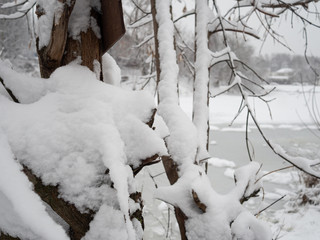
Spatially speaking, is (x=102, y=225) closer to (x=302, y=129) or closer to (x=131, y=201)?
(x=131, y=201)

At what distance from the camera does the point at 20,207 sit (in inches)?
22.6

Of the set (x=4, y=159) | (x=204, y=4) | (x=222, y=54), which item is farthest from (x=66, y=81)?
(x=204, y=4)

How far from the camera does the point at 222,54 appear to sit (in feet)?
5.73

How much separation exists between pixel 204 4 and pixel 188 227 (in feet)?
5.30

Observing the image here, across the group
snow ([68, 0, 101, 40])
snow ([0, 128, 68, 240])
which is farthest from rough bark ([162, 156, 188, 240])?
snow ([68, 0, 101, 40])

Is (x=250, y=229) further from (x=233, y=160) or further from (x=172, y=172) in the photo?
(x=233, y=160)

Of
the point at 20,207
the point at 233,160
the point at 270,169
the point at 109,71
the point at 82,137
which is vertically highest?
the point at 109,71

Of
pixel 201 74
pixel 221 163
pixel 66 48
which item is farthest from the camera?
pixel 221 163

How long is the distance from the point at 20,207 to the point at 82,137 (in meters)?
0.24

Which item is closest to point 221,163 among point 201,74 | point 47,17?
point 201,74

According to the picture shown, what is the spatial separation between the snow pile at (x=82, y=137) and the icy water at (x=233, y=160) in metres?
1.15

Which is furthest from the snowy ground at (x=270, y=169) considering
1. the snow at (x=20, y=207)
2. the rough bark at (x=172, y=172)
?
the snow at (x=20, y=207)

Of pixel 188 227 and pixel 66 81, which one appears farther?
pixel 188 227

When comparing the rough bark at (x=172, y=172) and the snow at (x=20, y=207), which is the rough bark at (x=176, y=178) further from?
the snow at (x=20, y=207)
